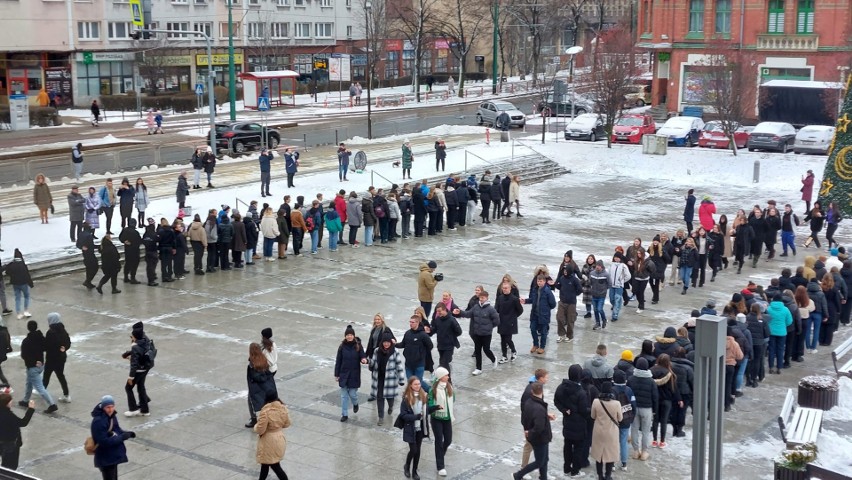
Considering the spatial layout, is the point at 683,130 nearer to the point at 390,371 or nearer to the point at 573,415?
the point at 390,371

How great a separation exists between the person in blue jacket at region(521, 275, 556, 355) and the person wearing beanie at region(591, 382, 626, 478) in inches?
196

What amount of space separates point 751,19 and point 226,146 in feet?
94.7

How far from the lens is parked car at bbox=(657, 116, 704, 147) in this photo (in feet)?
150

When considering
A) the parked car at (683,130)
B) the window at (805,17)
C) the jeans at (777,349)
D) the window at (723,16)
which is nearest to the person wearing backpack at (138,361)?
the jeans at (777,349)

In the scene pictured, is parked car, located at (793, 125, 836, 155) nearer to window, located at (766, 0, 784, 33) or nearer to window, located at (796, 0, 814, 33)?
window, located at (796, 0, 814, 33)

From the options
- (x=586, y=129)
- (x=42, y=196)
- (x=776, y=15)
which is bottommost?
(x=42, y=196)

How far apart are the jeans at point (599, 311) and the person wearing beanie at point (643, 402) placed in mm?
6338

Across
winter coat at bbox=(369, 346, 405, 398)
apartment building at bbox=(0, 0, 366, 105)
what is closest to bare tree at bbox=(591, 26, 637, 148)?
apartment building at bbox=(0, 0, 366, 105)

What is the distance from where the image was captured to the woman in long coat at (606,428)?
13.2m

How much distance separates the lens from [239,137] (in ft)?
138

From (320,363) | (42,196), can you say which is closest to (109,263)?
(42,196)

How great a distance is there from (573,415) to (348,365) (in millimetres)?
3403

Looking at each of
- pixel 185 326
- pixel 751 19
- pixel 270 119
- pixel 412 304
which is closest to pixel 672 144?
pixel 751 19

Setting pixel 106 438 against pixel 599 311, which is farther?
pixel 599 311
